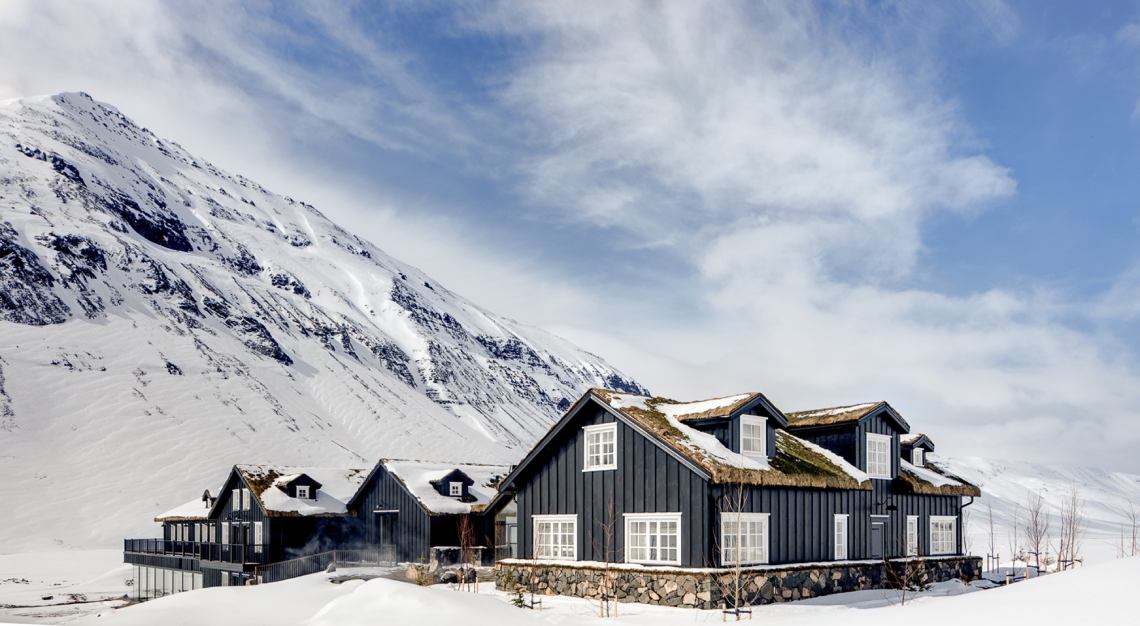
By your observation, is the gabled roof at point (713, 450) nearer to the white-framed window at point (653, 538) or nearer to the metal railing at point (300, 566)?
the white-framed window at point (653, 538)

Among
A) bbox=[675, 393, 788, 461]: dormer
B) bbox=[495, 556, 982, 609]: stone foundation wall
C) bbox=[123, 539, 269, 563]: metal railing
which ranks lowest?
bbox=[123, 539, 269, 563]: metal railing

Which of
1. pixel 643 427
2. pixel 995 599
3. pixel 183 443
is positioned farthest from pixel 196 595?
pixel 183 443

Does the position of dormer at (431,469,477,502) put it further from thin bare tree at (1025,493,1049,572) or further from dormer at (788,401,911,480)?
thin bare tree at (1025,493,1049,572)

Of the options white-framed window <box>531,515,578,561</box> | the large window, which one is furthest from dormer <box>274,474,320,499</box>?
the large window

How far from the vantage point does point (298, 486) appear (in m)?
51.9

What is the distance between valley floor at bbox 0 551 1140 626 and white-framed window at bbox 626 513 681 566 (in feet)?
5.41

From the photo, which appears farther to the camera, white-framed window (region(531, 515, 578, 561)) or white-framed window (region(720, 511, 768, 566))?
white-framed window (region(531, 515, 578, 561))

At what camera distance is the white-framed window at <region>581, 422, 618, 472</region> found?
29188 millimetres

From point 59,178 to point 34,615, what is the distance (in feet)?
467

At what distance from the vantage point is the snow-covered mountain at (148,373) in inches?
3548

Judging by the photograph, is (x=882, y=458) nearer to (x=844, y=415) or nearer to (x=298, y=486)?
(x=844, y=415)

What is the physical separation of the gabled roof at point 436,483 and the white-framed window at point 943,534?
66.5 ft

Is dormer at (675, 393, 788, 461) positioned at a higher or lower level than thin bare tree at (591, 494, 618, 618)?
higher

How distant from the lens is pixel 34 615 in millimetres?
45719
